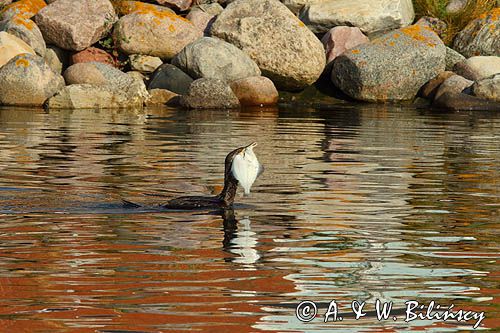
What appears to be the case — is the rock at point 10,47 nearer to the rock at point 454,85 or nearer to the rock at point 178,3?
the rock at point 178,3

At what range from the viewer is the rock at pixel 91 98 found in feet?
77.2

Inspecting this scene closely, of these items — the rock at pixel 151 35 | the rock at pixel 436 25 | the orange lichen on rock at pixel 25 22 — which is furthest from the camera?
the rock at pixel 436 25

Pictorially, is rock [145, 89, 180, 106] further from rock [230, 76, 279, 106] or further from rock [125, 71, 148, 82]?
rock [230, 76, 279, 106]

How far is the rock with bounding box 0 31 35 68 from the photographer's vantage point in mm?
24578

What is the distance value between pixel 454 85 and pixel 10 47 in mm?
9566

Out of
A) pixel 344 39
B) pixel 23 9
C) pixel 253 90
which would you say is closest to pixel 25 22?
pixel 23 9

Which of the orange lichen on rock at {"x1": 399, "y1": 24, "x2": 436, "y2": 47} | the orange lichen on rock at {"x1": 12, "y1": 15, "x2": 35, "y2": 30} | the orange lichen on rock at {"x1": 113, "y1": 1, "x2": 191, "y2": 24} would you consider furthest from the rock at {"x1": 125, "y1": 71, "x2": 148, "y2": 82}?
the orange lichen on rock at {"x1": 399, "y1": 24, "x2": 436, "y2": 47}

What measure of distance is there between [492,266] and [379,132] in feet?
38.3

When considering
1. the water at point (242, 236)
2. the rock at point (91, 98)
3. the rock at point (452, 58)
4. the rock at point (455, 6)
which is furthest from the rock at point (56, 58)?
the water at point (242, 236)

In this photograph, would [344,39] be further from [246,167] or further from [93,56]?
[246,167]

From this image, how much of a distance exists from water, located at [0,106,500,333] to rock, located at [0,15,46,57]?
33.5 feet

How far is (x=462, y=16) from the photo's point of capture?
29.3 metres

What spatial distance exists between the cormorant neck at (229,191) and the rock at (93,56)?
58.9 feet

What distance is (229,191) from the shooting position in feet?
28.7
